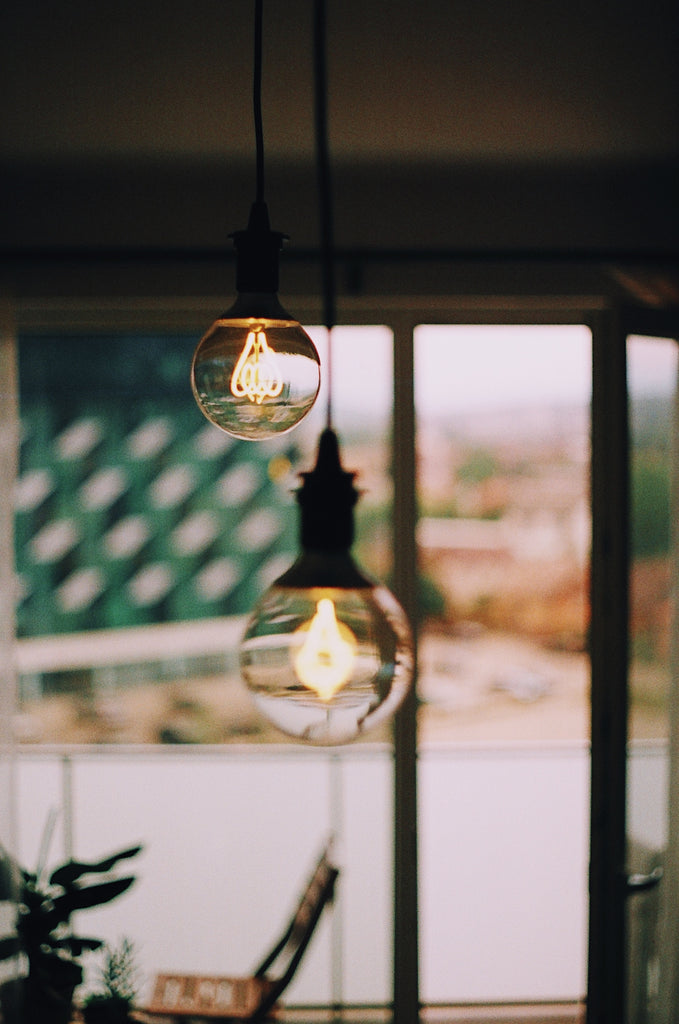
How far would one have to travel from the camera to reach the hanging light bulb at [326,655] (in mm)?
851

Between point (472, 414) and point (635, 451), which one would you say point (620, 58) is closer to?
point (635, 451)

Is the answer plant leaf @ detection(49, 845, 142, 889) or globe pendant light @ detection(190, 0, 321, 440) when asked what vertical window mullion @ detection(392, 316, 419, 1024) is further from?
globe pendant light @ detection(190, 0, 321, 440)

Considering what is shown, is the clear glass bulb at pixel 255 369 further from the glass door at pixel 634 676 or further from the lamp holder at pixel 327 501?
the glass door at pixel 634 676

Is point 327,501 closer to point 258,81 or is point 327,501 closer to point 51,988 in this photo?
point 258,81

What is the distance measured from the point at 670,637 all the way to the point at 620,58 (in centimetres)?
168

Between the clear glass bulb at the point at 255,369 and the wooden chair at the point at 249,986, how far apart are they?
7.29 ft

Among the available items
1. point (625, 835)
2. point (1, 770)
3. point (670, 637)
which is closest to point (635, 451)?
point (670, 637)

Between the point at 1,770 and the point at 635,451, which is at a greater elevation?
the point at 635,451

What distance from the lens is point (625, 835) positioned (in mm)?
2934

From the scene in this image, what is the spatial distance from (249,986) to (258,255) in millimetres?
2604

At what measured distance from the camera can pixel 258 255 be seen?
953 millimetres

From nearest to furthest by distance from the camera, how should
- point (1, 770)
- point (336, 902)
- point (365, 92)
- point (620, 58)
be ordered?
point (620, 58) → point (365, 92) → point (1, 770) → point (336, 902)

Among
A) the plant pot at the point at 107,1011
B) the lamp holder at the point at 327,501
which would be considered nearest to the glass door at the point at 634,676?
the plant pot at the point at 107,1011

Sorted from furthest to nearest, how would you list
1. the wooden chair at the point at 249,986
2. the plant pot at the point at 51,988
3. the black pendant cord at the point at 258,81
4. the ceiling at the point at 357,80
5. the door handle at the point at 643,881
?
the door handle at the point at 643,881, the wooden chair at the point at 249,986, the plant pot at the point at 51,988, the ceiling at the point at 357,80, the black pendant cord at the point at 258,81
